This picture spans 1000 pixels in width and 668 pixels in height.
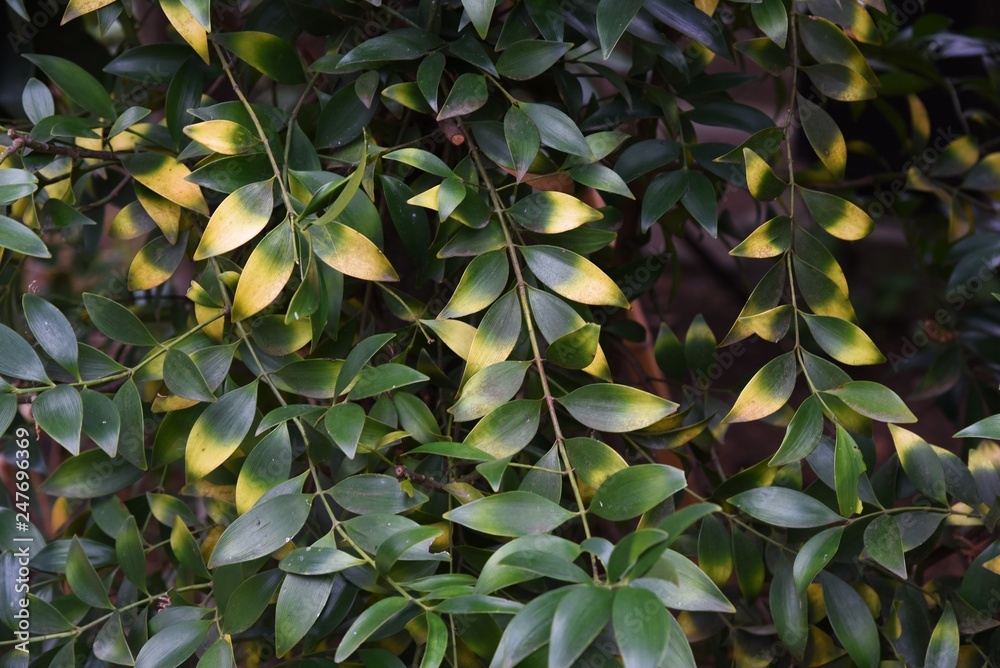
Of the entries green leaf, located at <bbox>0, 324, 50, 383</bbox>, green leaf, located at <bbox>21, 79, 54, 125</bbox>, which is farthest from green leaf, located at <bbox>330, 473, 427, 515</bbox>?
green leaf, located at <bbox>21, 79, 54, 125</bbox>

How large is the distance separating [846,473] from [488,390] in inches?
9.4

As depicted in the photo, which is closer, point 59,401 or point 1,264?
point 59,401

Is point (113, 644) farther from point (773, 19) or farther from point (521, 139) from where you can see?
point (773, 19)

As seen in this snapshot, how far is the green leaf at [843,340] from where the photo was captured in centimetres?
59

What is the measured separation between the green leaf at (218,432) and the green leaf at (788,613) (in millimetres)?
392

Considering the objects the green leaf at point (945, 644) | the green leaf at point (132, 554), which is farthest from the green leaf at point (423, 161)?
the green leaf at point (945, 644)

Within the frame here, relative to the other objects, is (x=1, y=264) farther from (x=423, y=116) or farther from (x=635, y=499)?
(x=635, y=499)

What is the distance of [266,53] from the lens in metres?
0.65

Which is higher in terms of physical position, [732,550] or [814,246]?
[814,246]

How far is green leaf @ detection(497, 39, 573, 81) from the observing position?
0.60m

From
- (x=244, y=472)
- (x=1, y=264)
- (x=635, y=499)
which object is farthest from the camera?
(x=1, y=264)

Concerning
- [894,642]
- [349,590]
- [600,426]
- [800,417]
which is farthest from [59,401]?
[894,642]

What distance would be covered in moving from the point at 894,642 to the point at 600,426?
32 cm

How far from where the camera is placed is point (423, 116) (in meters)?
0.74
